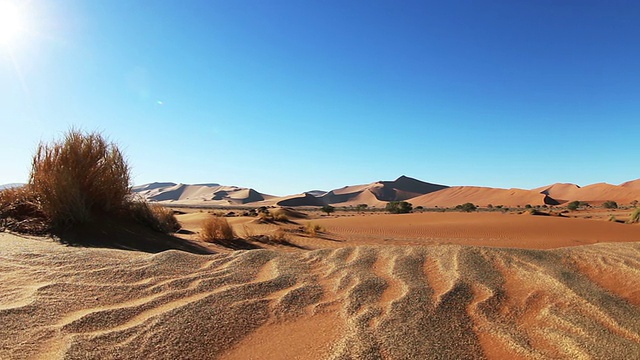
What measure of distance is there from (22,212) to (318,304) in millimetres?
5797

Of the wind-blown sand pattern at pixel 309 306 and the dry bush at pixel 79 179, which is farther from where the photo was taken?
the dry bush at pixel 79 179

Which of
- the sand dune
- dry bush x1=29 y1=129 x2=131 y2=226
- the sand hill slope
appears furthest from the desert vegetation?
the sand hill slope

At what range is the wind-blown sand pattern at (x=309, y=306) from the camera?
2.25 meters

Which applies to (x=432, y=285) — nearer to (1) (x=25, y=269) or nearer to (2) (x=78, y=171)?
(1) (x=25, y=269)

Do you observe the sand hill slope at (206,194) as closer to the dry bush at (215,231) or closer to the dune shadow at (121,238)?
the dry bush at (215,231)

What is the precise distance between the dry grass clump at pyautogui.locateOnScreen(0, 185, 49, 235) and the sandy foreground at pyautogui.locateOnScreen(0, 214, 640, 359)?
0.80 m

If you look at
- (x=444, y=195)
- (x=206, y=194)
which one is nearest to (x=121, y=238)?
(x=444, y=195)

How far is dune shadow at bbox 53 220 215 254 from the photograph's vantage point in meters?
5.23

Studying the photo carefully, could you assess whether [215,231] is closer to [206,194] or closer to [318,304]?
[318,304]

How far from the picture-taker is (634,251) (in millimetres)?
5223

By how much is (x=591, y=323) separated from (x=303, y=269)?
2.58m

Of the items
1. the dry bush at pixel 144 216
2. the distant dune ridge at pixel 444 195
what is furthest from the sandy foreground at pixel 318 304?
the distant dune ridge at pixel 444 195

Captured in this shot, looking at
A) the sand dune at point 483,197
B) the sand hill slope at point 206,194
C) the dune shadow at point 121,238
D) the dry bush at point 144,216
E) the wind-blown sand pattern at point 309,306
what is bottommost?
the wind-blown sand pattern at point 309,306

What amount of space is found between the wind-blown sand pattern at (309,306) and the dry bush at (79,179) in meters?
1.38
